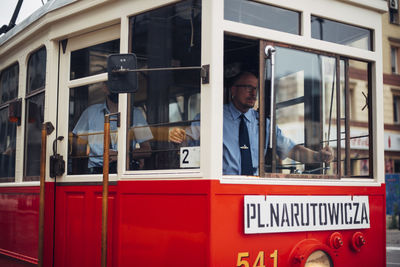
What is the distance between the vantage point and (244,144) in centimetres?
365

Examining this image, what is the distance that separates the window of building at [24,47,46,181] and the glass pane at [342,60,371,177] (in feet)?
8.25

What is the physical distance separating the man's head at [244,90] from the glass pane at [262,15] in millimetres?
567

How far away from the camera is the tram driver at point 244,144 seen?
3.48 m

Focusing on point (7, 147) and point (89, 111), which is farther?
point (7, 147)

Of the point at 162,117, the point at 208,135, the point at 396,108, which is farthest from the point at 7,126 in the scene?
the point at 396,108

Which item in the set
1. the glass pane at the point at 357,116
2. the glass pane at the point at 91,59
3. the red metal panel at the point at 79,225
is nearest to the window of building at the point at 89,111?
the glass pane at the point at 91,59

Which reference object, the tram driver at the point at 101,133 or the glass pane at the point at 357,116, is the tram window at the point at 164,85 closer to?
the tram driver at the point at 101,133

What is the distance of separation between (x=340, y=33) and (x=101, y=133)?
74.6 inches

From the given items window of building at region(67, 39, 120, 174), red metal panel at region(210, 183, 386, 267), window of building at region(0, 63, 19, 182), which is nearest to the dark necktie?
red metal panel at region(210, 183, 386, 267)

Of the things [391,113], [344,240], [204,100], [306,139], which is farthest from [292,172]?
[391,113]

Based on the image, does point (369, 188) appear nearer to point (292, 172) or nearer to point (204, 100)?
point (292, 172)

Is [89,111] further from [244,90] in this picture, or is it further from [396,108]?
[396,108]

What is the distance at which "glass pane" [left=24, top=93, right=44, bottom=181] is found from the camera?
4.62m

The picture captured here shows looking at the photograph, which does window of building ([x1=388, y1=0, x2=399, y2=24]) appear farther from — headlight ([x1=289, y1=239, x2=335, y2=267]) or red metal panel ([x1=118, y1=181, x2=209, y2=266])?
red metal panel ([x1=118, y1=181, x2=209, y2=266])
